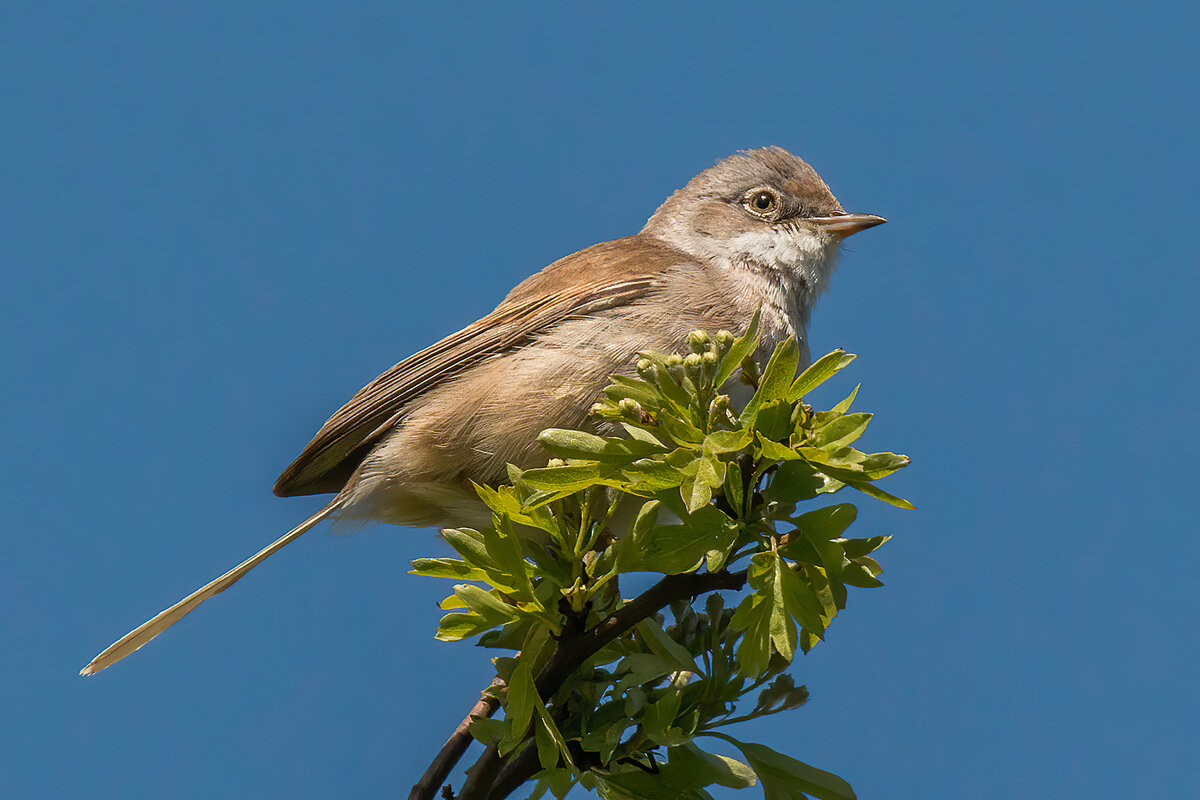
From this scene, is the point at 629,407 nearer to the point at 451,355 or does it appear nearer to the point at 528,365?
the point at 528,365

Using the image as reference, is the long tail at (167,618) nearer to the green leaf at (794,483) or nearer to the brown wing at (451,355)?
the brown wing at (451,355)

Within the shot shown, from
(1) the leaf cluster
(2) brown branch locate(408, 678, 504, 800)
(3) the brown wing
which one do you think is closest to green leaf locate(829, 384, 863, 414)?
(1) the leaf cluster

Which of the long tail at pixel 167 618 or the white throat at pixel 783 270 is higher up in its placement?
the white throat at pixel 783 270

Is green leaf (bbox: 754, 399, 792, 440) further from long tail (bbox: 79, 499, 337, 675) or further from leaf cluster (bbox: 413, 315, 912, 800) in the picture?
long tail (bbox: 79, 499, 337, 675)

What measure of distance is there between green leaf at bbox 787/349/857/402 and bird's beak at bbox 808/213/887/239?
258cm

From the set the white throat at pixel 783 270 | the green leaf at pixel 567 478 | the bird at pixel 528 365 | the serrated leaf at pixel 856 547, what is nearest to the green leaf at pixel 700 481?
the green leaf at pixel 567 478

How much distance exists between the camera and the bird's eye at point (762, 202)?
5.53m

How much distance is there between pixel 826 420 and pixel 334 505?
2535 mm

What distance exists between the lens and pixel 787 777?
9.89 feet

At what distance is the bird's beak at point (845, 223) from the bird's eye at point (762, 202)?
9.7 inches

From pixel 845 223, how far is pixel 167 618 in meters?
3.48

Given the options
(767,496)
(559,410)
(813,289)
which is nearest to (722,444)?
(767,496)

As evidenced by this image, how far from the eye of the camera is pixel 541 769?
2.96 m

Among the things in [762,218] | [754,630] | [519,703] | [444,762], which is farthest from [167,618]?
[762,218]
